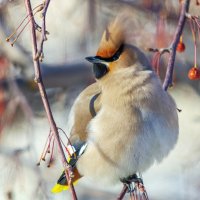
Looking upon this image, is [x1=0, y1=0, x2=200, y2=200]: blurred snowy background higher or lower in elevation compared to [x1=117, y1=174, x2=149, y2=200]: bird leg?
higher

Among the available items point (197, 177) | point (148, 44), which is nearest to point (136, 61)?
point (148, 44)

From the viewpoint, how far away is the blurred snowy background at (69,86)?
11.3 ft

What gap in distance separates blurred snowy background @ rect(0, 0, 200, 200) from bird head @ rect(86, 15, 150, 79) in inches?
33.4

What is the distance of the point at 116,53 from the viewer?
2.25 m

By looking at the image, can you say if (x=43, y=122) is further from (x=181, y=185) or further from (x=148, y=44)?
(x=148, y=44)

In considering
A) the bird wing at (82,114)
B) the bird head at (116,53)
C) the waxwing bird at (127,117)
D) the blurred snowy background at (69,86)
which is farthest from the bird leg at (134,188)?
the blurred snowy background at (69,86)

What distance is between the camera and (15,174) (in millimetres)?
3232

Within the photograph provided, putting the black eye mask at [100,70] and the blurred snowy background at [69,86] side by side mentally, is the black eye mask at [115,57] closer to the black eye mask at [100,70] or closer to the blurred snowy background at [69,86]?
the black eye mask at [100,70]

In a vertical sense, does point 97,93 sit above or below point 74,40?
below

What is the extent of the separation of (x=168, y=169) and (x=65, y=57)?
1.03 m

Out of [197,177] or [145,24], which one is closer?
[145,24]

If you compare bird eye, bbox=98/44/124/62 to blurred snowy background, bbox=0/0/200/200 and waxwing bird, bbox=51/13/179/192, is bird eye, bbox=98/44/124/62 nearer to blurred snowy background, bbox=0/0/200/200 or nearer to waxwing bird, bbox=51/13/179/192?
waxwing bird, bbox=51/13/179/192

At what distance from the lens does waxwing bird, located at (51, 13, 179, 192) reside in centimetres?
232

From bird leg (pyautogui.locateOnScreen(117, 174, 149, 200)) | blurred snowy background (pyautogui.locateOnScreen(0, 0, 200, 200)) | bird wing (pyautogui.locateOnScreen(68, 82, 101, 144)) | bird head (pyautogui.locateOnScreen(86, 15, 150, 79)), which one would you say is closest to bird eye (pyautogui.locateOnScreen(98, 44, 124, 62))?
bird head (pyautogui.locateOnScreen(86, 15, 150, 79))
